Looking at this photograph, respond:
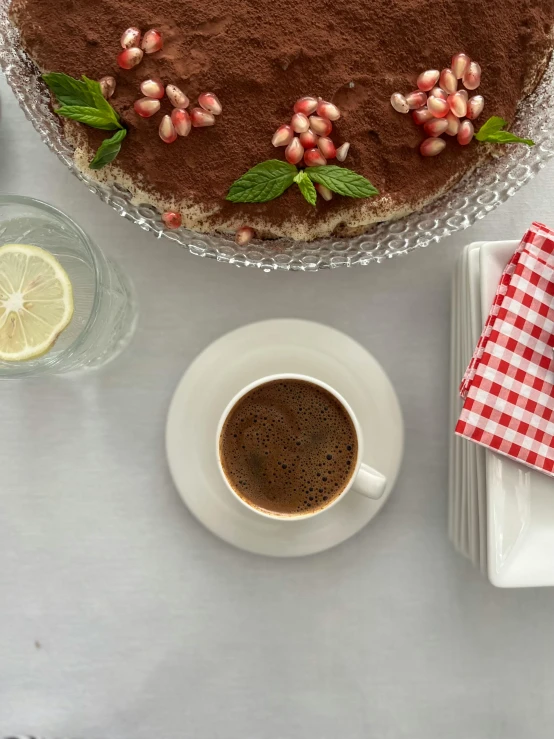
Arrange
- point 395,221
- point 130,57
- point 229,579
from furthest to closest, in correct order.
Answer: point 229,579
point 395,221
point 130,57

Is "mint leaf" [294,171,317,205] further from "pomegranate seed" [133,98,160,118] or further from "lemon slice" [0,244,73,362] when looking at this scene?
"lemon slice" [0,244,73,362]

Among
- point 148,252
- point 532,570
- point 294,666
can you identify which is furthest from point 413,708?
point 148,252

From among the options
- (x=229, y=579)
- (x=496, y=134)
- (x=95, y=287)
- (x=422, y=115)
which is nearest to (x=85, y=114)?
(x=95, y=287)

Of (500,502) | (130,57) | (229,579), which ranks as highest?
(130,57)

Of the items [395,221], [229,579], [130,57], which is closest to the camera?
[130,57]

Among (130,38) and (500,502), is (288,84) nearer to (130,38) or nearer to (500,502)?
(130,38)

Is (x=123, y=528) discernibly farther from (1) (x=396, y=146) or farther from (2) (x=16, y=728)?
Answer: (1) (x=396, y=146)
